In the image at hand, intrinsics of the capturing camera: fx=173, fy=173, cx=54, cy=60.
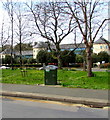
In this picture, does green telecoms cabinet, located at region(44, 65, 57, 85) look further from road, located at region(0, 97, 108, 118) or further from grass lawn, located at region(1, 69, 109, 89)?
road, located at region(0, 97, 108, 118)

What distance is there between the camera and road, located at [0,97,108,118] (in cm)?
510

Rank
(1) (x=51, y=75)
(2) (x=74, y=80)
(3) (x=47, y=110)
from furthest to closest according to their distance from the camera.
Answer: (2) (x=74, y=80)
(1) (x=51, y=75)
(3) (x=47, y=110)

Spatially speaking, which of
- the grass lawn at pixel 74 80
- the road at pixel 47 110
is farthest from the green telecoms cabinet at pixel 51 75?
the road at pixel 47 110

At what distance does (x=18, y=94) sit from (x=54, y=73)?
8.72 ft

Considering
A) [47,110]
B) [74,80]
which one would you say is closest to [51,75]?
[74,80]

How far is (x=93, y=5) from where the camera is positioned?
13164 millimetres

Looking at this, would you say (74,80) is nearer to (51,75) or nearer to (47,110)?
(51,75)

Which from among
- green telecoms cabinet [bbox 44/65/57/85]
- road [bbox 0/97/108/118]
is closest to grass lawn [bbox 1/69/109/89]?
green telecoms cabinet [bbox 44/65/57/85]

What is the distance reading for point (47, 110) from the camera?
5621 mm

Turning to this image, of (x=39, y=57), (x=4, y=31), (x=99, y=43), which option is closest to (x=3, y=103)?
(x=4, y=31)

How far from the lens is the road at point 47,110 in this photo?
510 centimetres

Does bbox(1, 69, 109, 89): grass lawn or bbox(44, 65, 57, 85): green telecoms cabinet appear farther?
bbox(44, 65, 57, 85): green telecoms cabinet

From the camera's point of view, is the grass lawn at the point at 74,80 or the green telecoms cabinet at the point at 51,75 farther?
the green telecoms cabinet at the point at 51,75

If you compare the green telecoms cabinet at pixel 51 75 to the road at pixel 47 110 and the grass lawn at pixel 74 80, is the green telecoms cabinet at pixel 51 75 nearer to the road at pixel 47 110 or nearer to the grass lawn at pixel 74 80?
the grass lawn at pixel 74 80
